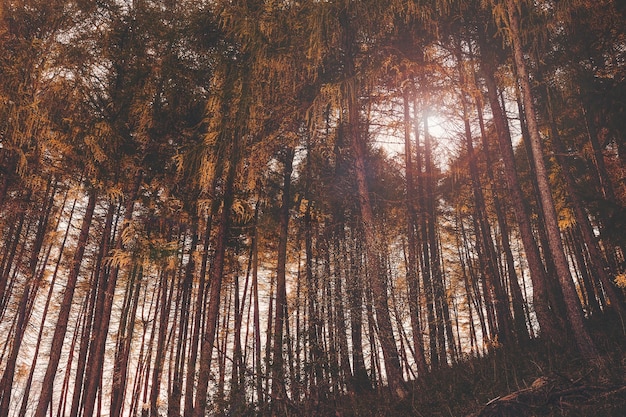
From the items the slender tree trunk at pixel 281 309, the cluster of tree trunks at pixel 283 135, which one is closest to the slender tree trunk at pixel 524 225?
the cluster of tree trunks at pixel 283 135

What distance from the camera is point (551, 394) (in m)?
5.27

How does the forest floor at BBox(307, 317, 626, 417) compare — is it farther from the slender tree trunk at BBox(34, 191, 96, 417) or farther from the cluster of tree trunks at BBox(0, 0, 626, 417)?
the slender tree trunk at BBox(34, 191, 96, 417)

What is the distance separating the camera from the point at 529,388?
214 inches

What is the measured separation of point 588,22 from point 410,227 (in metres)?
8.27

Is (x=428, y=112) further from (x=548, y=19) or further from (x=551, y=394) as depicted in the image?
(x=551, y=394)

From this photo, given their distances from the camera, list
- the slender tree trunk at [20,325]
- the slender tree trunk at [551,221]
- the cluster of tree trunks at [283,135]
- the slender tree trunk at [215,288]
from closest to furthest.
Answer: the slender tree trunk at [551,221] → the slender tree trunk at [215,288] → the cluster of tree trunks at [283,135] → the slender tree trunk at [20,325]

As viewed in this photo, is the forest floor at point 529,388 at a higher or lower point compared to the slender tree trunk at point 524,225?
lower

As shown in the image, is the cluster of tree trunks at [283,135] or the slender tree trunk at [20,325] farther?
the slender tree trunk at [20,325]

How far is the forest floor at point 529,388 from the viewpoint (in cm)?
514

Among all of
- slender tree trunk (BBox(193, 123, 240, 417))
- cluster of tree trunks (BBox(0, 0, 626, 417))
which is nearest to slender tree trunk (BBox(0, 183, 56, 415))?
cluster of tree trunks (BBox(0, 0, 626, 417))

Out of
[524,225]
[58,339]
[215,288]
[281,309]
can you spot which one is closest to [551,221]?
[524,225]

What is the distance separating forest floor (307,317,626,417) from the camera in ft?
16.9

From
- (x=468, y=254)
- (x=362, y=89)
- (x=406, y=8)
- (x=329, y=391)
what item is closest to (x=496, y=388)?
(x=329, y=391)

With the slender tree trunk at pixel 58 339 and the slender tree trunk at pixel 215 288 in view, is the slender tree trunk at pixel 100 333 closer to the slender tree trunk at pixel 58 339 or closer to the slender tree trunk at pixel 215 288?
the slender tree trunk at pixel 58 339
